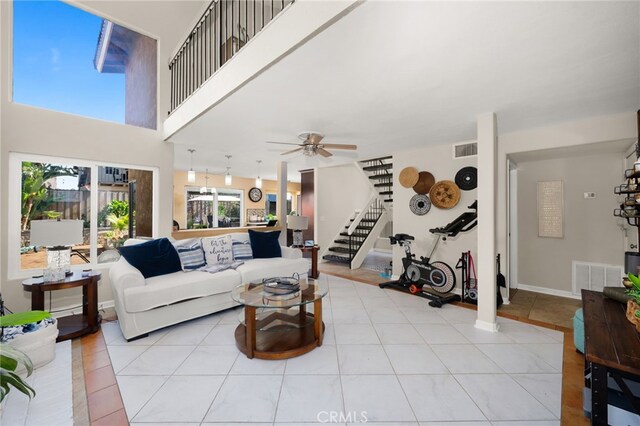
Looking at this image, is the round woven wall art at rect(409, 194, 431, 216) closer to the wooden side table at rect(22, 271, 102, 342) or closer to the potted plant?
the potted plant

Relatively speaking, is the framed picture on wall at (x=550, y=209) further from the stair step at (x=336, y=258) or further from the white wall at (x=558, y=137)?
the stair step at (x=336, y=258)

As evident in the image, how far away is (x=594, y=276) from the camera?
3.93 meters

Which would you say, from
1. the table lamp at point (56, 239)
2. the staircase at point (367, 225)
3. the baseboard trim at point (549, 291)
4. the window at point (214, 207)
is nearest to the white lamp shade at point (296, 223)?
the staircase at point (367, 225)

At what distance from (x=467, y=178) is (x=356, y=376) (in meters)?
3.51

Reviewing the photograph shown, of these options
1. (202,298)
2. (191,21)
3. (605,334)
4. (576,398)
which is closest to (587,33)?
(605,334)

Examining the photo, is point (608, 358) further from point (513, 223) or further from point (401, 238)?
point (513, 223)

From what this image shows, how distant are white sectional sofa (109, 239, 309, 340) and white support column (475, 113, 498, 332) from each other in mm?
2923

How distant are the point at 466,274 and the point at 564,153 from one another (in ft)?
7.42

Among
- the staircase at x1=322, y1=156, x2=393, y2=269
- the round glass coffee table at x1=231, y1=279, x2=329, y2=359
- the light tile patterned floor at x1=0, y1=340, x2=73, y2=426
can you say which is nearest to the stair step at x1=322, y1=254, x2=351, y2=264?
the staircase at x1=322, y1=156, x2=393, y2=269

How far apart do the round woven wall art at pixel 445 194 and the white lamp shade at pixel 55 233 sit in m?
4.93

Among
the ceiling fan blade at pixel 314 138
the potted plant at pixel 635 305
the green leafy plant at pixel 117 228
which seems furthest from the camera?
the green leafy plant at pixel 117 228

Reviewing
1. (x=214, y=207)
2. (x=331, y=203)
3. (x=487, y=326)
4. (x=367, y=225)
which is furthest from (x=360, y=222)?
(x=214, y=207)

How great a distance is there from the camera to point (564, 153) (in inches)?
150

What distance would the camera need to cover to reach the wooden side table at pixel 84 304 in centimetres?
263
